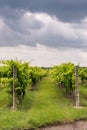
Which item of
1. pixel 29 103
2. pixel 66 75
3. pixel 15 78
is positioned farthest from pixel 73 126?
pixel 66 75

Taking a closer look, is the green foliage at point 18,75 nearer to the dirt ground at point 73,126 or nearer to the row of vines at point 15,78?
the row of vines at point 15,78

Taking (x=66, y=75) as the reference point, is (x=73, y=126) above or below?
below

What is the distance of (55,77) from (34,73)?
986 cm

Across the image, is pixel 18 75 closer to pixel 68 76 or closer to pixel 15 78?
pixel 15 78

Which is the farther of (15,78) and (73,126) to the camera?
(15,78)

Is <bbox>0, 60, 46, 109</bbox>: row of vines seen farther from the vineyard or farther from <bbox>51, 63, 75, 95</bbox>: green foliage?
<bbox>51, 63, 75, 95</bbox>: green foliage

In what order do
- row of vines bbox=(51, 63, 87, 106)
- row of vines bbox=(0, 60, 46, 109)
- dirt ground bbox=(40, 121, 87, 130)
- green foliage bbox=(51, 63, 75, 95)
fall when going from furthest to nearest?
green foliage bbox=(51, 63, 75, 95)
row of vines bbox=(51, 63, 87, 106)
row of vines bbox=(0, 60, 46, 109)
dirt ground bbox=(40, 121, 87, 130)

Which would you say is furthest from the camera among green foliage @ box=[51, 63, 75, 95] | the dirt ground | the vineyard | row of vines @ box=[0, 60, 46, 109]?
green foliage @ box=[51, 63, 75, 95]

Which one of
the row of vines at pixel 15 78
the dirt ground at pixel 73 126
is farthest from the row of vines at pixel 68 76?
the dirt ground at pixel 73 126

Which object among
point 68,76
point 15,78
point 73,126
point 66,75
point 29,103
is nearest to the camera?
point 73,126

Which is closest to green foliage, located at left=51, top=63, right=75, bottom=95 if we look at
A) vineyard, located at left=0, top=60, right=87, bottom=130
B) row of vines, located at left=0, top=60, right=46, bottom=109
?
vineyard, located at left=0, top=60, right=87, bottom=130

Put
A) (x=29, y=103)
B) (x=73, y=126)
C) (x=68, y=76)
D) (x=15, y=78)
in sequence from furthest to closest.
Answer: (x=68, y=76)
(x=29, y=103)
(x=15, y=78)
(x=73, y=126)

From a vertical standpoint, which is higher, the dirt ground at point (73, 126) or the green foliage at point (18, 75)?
the green foliage at point (18, 75)

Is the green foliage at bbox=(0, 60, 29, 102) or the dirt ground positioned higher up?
the green foliage at bbox=(0, 60, 29, 102)
